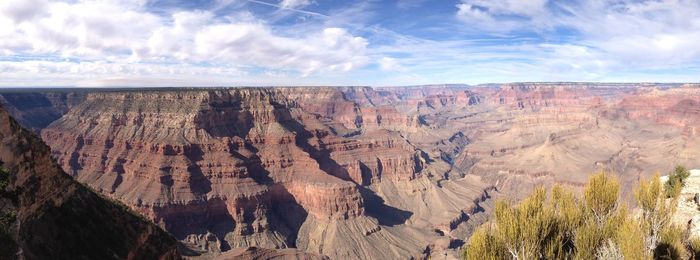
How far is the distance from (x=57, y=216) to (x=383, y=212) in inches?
3477

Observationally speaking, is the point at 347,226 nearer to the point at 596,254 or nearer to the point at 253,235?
the point at 253,235

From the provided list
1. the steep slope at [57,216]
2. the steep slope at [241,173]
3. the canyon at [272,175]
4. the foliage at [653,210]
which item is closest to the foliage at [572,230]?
the foliage at [653,210]

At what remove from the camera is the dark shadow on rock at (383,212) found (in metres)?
103

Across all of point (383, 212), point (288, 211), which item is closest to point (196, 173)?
point (288, 211)

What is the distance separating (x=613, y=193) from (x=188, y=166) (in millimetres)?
89653

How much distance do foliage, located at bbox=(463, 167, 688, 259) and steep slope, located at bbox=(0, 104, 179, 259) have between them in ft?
65.8

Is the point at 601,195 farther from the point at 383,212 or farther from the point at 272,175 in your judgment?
the point at 272,175

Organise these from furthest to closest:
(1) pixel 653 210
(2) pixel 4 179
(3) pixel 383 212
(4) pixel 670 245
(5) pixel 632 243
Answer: (3) pixel 383 212 < (2) pixel 4 179 < (1) pixel 653 210 < (4) pixel 670 245 < (5) pixel 632 243

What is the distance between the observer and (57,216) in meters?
24.8

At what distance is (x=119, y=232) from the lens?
2800 centimetres

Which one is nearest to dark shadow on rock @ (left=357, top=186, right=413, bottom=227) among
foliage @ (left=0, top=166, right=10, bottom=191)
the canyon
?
the canyon

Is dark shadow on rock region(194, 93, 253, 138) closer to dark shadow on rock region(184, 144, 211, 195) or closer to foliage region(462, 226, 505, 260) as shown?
dark shadow on rock region(184, 144, 211, 195)

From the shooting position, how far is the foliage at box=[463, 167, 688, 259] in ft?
52.5

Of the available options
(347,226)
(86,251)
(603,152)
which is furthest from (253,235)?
(603,152)
